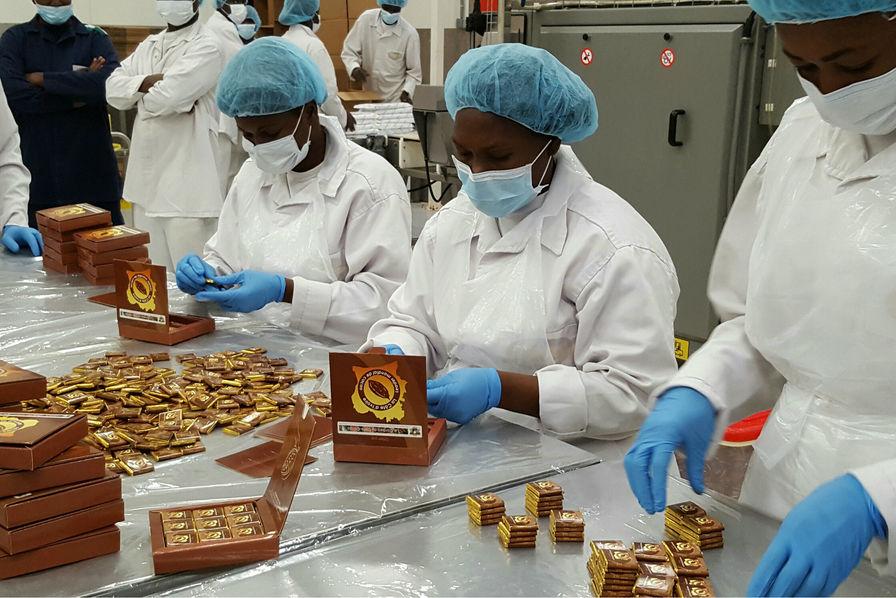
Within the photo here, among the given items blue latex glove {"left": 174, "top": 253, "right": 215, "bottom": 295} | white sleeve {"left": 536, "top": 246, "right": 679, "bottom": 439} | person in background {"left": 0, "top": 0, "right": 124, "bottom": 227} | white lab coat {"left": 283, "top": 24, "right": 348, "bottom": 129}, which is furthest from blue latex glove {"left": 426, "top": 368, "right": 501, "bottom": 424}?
white lab coat {"left": 283, "top": 24, "right": 348, "bottom": 129}

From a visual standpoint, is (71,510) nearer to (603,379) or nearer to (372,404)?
(372,404)

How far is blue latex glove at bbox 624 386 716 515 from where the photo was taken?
4.20 feet

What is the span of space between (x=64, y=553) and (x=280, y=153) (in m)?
1.52

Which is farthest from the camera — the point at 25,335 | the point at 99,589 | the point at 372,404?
the point at 25,335

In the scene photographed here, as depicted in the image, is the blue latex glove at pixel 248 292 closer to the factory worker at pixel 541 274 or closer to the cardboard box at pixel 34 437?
the factory worker at pixel 541 274

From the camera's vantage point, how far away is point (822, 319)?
1.28m

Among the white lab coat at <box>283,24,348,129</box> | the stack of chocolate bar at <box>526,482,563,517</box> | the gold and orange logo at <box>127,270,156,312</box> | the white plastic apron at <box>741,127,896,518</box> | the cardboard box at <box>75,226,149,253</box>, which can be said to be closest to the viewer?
the white plastic apron at <box>741,127,896,518</box>

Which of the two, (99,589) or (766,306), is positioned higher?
(766,306)

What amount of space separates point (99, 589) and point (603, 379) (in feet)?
3.24

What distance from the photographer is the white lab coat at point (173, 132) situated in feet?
14.2

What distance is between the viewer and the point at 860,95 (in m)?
1.19

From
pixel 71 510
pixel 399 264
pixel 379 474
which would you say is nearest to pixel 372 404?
pixel 379 474

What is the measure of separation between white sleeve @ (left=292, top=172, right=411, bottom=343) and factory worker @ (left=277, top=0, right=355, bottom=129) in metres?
2.80

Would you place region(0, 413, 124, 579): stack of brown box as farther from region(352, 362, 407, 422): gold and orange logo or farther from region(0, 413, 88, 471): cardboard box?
region(352, 362, 407, 422): gold and orange logo
